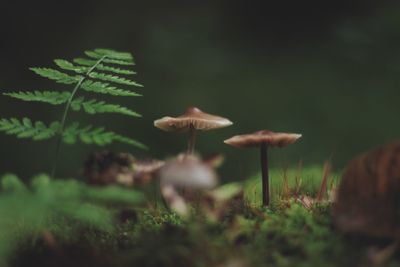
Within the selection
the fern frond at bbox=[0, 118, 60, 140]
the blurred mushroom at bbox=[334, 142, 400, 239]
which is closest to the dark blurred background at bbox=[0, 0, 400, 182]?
the fern frond at bbox=[0, 118, 60, 140]

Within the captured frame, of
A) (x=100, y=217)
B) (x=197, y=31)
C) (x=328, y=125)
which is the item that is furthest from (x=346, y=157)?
(x=100, y=217)

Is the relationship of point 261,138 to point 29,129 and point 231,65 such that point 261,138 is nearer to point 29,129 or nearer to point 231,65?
point 29,129

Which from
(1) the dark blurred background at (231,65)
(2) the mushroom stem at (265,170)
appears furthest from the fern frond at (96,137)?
(1) the dark blurred background at (231,65)

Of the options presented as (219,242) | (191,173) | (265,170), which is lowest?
(219,242)

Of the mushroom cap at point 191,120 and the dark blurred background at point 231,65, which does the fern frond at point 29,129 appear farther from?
the dark blurred background at point 231,65

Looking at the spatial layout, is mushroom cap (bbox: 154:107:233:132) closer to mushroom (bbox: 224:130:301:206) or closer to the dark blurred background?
mushroom (bbox: 224:130:301:206)

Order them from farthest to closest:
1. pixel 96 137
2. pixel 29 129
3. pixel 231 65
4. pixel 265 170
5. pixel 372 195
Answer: pixel 231 65 → pixel 265 170 → pixel 29 129 → pixel 96 137 → pixel 372 195

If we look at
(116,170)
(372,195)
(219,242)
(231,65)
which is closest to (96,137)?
(116,170)
